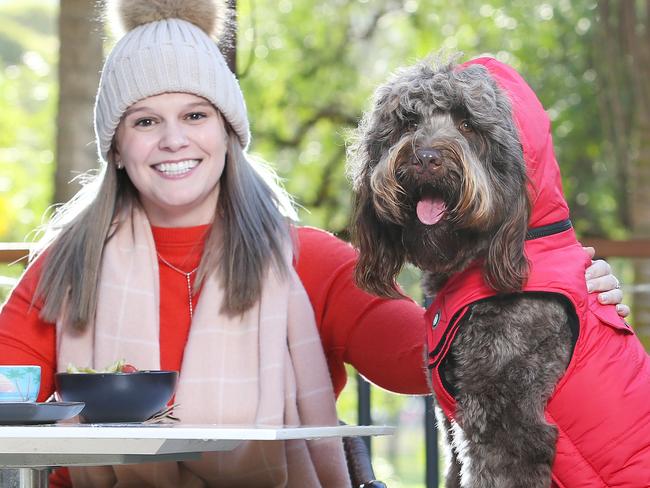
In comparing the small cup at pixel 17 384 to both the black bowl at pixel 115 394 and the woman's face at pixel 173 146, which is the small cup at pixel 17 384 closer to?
the black bowl at pixel 115 394

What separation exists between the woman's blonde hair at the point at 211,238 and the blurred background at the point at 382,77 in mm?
4590

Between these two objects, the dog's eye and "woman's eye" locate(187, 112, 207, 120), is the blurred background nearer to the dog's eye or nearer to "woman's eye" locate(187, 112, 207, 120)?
"woman's eye" locate(187, 112, 207, 120)

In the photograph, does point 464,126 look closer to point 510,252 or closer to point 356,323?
point 510,252

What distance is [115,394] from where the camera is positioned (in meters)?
2.39

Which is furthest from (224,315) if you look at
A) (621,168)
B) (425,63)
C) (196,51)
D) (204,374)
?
(621,168)

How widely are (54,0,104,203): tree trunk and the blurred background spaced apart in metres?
2.36

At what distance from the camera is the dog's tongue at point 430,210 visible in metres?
2.56

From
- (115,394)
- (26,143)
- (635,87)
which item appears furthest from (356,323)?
(26,143)

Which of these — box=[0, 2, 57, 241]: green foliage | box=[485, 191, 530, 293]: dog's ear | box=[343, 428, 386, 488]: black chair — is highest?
box=[0, 2, 57, 241]: green foliage

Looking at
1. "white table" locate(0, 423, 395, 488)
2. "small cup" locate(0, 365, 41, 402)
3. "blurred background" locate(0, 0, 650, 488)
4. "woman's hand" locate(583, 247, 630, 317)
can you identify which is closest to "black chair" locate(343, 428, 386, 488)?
"woman's hand" locate(583, 247, 630, 317)

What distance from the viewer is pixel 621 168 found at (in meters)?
10.7

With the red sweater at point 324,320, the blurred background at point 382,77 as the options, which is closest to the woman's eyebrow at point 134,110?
the red sweater at point 324,320

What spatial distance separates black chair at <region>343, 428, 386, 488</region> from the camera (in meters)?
3.32

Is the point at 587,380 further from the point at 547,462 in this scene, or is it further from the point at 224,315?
the point at 224,315
